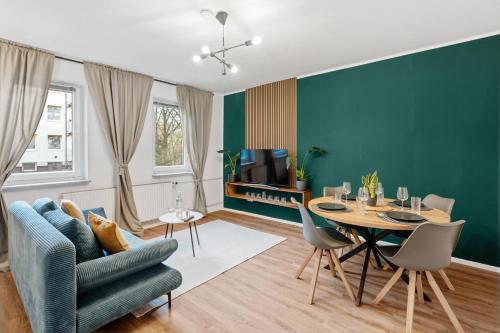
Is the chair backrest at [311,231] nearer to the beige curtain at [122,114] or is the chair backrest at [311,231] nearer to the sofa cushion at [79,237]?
the sofa cushion at [79,237]

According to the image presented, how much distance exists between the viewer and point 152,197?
450 cm

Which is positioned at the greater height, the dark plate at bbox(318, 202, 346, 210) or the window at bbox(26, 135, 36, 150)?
the window at bbox(26, 135, 36, 150)

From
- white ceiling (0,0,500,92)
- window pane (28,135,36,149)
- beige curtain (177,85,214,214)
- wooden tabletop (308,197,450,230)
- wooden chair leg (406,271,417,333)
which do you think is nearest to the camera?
wooden chair leg (406,271,417,333)

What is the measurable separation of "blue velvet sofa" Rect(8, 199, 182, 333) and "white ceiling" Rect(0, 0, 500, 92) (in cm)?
190

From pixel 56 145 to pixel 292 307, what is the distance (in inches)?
149

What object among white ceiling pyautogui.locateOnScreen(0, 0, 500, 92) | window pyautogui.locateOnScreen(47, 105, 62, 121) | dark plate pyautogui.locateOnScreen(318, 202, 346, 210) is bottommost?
dark plate pyautogui.locateOnScreen(318, 202, 346, 210)

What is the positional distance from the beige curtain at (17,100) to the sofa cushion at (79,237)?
178cm

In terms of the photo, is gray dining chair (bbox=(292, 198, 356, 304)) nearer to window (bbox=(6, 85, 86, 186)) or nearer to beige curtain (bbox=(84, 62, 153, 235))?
beige curtain (bbox=(84, 62, 153, 235))

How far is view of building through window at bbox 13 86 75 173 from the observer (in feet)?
11.3

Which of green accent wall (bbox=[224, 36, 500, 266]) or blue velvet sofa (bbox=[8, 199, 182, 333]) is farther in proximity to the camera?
green accent wall (bbox=[224, 36, 500, 266])

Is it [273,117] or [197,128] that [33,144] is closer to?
[197,128]

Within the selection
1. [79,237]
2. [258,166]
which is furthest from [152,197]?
[79,237]

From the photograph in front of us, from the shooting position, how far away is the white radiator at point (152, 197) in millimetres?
3733

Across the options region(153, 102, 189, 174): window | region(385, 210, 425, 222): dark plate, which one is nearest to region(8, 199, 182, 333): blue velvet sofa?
region(385, 210, 425, 222): dark plate
